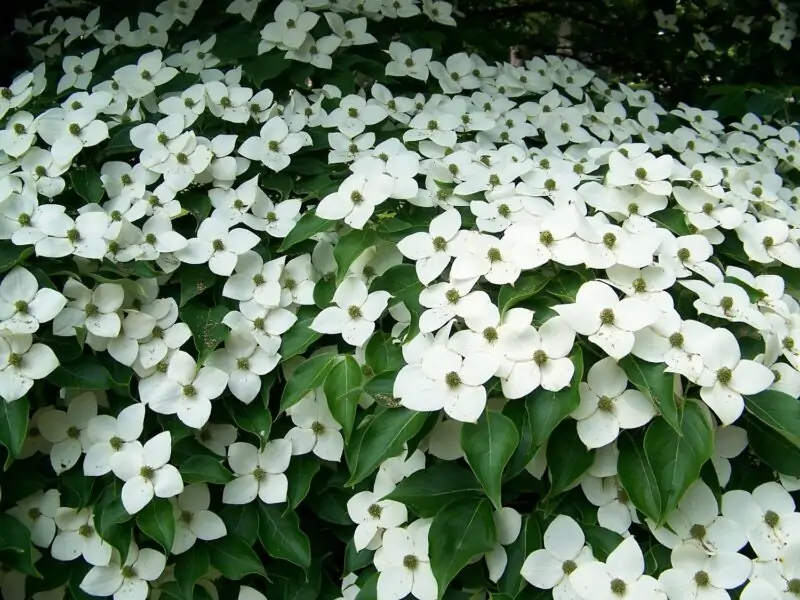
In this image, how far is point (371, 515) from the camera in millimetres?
1085

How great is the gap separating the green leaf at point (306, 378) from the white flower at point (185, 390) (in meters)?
0.10

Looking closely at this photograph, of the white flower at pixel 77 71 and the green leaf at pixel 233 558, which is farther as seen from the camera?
the white flower at pixel 77 71

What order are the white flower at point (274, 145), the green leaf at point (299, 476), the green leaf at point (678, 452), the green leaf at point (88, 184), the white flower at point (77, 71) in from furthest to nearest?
the white flower at point (77, 71) < the white flower at point (274, 145) < the green leaf at point (88, 184) < the green leaf at point (299, 476) < the green leaf at point (678, 452)

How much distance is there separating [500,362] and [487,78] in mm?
1140

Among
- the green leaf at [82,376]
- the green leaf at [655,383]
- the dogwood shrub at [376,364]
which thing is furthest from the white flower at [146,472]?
the green leaf at [655,383]

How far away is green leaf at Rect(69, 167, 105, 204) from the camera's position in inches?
50.3

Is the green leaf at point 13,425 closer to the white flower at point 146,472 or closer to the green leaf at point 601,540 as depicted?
the white flower at point 146,472

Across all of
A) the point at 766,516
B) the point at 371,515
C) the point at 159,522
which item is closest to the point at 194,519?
the point at 159,522

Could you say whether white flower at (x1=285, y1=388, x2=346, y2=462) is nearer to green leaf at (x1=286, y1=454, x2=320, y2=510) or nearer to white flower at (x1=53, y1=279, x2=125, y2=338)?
green leaf at (x1=286, y1=454, x2=320, y2=510)

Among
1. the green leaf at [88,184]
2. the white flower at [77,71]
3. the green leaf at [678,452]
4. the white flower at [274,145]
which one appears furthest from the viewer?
the white flower at [77,71]

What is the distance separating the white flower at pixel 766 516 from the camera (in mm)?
957

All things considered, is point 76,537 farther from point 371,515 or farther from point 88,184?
point 88,184

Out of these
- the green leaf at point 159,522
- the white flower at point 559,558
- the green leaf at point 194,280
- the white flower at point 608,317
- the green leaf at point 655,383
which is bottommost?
the green leaf at point 159,522

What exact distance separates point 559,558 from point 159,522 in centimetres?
57
